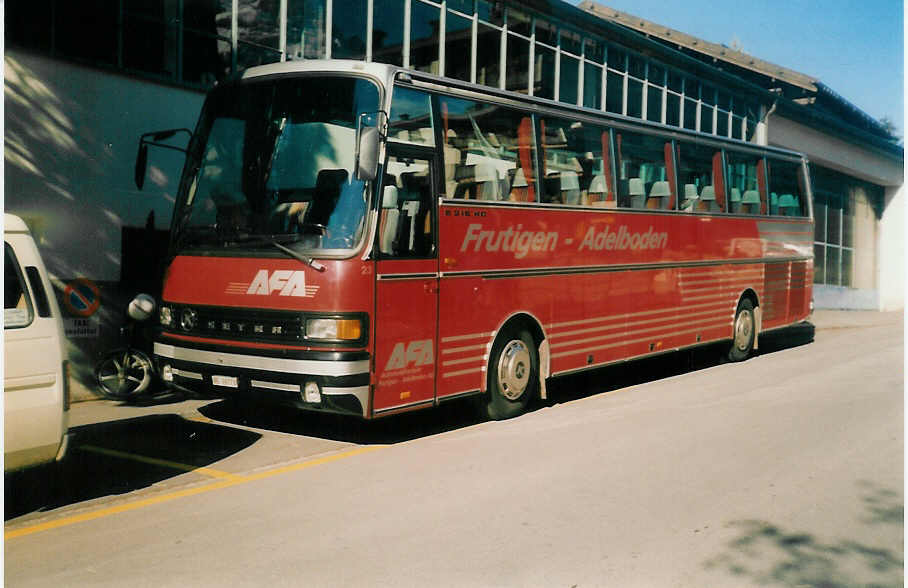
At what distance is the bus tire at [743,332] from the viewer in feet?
48.6

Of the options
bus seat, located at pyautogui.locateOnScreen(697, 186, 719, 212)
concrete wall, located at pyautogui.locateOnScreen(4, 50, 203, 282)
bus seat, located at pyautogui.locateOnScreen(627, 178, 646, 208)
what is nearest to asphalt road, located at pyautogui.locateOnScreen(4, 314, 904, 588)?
concrete wall, located at pyautogui.locateOnScreen(4, 50, 203, 282)

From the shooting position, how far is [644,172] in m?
12.1

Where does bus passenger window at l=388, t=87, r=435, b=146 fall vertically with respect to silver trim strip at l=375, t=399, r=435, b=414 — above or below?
above

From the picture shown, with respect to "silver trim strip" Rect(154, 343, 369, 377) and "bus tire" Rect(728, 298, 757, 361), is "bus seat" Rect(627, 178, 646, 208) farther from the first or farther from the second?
"silver trim strip" Rect(154, 343, 369, 377)

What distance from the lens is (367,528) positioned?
5703 mm

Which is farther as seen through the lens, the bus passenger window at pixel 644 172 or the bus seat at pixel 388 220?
the bus passenger window at pixel 644 172

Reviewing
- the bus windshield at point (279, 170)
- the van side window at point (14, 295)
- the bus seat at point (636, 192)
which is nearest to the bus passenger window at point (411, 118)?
the bus windshield at point (279, 170)

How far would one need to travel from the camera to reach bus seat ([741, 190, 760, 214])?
1486 centimetres

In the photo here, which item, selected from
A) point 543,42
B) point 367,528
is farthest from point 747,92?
point 367,528

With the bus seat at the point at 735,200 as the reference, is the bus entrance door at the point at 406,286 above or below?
below

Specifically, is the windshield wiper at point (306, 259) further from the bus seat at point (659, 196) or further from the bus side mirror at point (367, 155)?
the bus seat at point (659, 196)

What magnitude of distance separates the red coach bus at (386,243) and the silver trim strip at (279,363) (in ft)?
0.04

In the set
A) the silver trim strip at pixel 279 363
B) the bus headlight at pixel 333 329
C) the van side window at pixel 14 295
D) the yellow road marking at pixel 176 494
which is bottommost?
the yellow road marking at pixel 176 494

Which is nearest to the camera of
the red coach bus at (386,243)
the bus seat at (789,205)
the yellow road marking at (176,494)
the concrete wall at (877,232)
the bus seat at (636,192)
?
the yellow road marking at (176,494)
